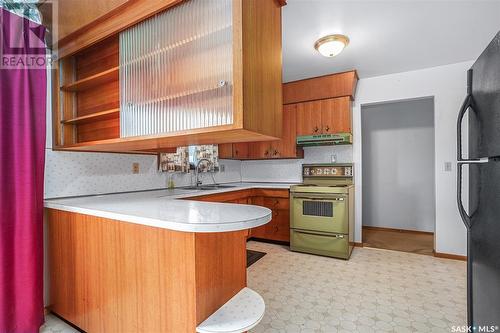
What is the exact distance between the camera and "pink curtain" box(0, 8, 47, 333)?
66.0 inches

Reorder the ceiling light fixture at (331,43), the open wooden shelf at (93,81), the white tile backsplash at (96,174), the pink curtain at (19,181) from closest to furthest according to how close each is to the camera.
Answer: the pink curtain at (19,181), the open wooden shelf at (93,81), the white tile backsplash at (96,174), the ceiling light fixture at (331,43)

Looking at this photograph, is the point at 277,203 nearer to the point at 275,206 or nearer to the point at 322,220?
the point at 275,206

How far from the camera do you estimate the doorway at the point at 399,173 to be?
412cm

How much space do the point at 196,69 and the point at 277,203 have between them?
2642 mm

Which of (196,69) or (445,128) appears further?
(445,128)

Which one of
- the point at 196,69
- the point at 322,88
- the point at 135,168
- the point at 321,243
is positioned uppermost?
the point at 322,88

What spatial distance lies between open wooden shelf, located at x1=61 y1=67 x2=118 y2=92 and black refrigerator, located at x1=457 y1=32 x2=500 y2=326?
210 cm

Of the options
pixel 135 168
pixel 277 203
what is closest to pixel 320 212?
pixel 277 203

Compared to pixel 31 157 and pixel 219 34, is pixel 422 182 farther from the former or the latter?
pixel 31 157

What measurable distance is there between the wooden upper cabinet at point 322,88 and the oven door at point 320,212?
1418 mm

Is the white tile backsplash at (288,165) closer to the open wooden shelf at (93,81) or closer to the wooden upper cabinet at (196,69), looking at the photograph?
the wooden upper cabinet at (196,69)

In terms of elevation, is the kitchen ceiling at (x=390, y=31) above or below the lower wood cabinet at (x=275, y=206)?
above

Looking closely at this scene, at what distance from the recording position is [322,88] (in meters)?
3.47

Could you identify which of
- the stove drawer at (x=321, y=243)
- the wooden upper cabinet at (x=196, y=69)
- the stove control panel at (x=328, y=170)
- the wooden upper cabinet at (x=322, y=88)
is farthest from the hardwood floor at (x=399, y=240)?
the wooden upper cabinet at (x=196, y=69)
